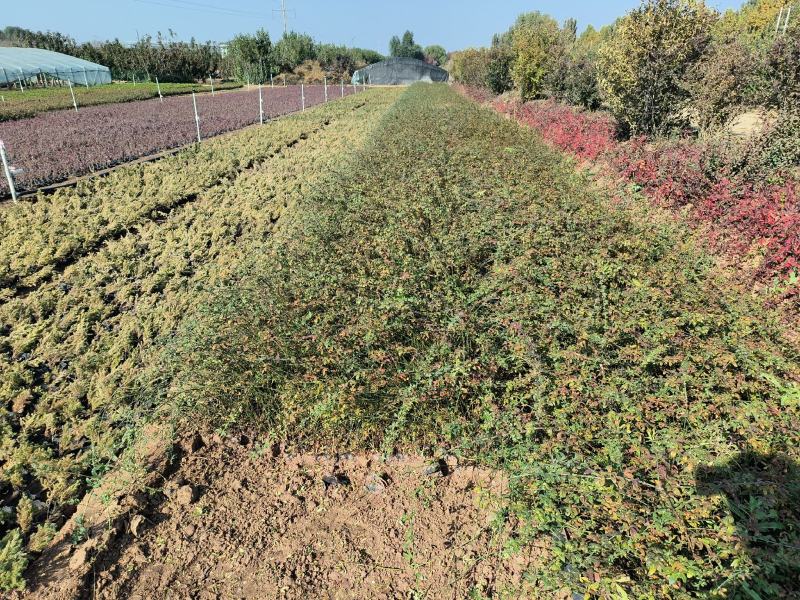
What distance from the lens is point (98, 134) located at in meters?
14.9

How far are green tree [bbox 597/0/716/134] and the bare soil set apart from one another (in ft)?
33.3

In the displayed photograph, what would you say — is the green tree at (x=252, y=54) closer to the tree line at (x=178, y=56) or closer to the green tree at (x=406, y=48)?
the tree line at (x=178, y=56)

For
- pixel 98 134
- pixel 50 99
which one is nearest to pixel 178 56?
pixel 50 99

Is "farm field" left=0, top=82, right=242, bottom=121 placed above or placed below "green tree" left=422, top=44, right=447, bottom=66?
below

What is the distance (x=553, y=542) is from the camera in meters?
2.10

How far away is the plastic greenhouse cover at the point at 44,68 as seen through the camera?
101 ft

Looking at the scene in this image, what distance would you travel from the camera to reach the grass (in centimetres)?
199

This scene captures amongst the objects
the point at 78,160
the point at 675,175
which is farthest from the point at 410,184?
the point at 78,160

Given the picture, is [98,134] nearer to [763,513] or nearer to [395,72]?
[763,513]

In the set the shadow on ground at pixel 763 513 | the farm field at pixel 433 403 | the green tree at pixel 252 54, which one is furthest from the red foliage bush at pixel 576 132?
the green tree at pixel 252 54

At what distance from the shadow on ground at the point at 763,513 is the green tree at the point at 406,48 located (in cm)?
13009

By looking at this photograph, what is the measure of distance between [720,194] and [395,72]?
215 feet

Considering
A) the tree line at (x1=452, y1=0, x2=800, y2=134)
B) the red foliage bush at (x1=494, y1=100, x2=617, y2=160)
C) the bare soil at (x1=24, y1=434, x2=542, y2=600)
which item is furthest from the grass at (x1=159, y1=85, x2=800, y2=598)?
the tree line at (x1=452, y1=0, x2=800, y2=134)

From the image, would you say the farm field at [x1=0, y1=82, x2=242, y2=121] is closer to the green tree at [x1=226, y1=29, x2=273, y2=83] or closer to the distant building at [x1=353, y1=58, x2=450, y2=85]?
the green tree at [x1=226, y1=29, x2=273, y2=83]
